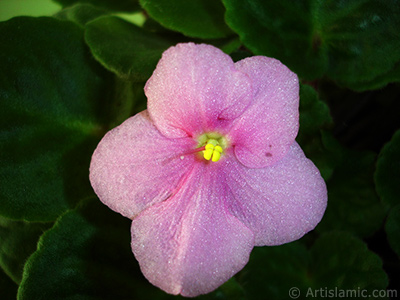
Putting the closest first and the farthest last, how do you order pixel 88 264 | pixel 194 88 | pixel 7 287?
pixel 194 88
pixel 88 264
pixel 7 287

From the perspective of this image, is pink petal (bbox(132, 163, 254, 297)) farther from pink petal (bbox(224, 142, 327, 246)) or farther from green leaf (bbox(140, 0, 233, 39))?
green leaf (bbox(140, 0, 233, 39))

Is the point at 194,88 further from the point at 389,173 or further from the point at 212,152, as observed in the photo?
the point at 389,173

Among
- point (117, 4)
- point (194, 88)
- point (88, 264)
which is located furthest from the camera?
point (117, 4)

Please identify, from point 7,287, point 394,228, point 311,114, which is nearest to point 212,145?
point 311,114

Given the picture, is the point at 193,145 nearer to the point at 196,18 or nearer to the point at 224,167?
the point at 224,167

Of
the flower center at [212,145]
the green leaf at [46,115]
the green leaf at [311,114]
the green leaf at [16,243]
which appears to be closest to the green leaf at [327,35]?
the green leaf at [311,114]

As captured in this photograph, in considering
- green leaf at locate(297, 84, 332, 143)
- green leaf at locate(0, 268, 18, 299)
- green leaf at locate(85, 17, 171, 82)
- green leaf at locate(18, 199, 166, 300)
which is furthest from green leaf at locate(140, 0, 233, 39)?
green leaf at locate(0, 268, 18, 299)
